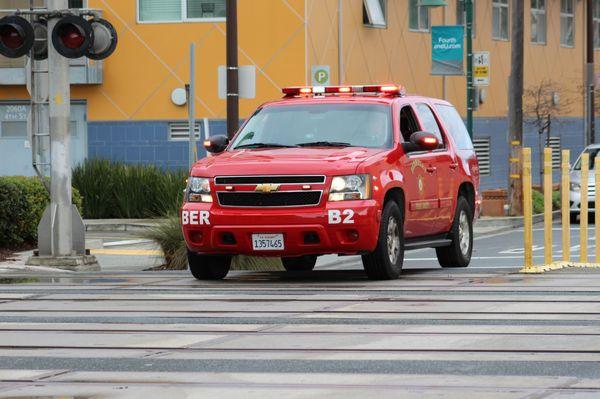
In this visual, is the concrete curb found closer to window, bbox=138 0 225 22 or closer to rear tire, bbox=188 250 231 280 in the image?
window, bbox=138 0 225 22

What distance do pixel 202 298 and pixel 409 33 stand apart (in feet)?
78.5

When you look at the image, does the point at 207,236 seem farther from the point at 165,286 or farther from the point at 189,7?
the point at 189,7

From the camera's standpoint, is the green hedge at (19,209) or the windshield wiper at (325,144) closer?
the windshield wiper at (325,144)

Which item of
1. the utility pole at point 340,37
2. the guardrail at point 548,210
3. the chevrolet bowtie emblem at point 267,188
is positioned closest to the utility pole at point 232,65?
the guardrail at point 548,210

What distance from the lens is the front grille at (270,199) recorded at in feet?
47.2

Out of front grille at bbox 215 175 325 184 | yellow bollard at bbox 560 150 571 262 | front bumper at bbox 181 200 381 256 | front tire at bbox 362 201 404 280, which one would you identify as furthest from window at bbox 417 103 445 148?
front grille at bbox 215 175 325 184

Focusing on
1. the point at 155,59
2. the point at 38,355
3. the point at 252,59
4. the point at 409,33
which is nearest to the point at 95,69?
the point at 155,59

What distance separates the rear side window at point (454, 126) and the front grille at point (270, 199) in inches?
136

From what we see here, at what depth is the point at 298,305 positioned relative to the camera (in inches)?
491

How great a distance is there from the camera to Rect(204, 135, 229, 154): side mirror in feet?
52.5

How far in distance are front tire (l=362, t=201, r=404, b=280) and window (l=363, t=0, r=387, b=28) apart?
1874 centimetres

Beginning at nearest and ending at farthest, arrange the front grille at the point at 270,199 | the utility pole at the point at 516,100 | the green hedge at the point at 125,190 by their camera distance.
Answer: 1. the front grille at the point at 270,199
2. the green hedge at the point at 125,190
3. the utility pole at the point at 516,100

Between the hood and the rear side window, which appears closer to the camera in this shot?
the hood

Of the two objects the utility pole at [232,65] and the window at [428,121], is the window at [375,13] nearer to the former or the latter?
the utility pole at [232,65]
